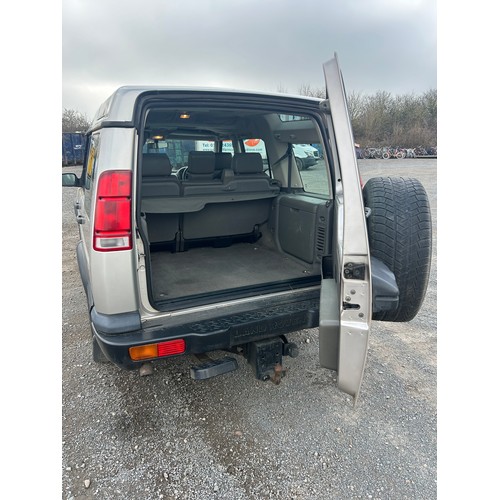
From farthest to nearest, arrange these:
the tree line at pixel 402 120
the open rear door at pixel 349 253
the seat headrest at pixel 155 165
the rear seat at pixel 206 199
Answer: the tree line at pixel 402 120, the rear seat at pixel 206 199, the seat headrest at pixel 155 165, the open rear door at pixel 349 253

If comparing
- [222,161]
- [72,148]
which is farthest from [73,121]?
[222,161]

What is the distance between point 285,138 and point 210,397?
259cm

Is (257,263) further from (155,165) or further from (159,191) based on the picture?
(155,165)

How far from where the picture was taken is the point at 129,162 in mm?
1896

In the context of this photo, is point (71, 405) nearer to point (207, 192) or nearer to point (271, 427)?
point (271, 427)

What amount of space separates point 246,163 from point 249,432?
264 cm

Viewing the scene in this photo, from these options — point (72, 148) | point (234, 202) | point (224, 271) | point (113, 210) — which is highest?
point (72, 148)

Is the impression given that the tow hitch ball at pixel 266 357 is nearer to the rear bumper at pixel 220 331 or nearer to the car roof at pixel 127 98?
the rear bumper at pixel 220 331

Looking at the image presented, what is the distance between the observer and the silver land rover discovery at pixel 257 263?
1698 millimetres

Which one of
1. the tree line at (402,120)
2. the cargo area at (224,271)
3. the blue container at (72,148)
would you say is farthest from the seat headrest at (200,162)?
the tree line at (402,120)

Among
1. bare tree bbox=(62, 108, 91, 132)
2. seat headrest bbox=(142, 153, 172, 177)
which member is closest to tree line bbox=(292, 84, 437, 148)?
bare tree bbox=(62, 108, 91, 132)

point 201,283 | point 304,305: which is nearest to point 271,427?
point 304,305

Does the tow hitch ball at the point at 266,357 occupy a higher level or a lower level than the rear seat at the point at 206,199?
lower

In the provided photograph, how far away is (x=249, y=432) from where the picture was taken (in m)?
2.25
